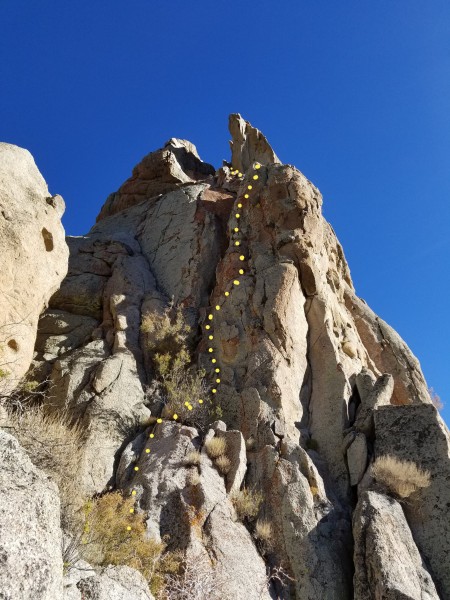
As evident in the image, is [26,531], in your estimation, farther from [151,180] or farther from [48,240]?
[151,180]

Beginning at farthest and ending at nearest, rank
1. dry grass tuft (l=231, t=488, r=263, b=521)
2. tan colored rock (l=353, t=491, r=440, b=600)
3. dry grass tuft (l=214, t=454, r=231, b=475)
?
dry grass tuft (l=214, t=454, r=231, b=475) → dry grass tuft (l=231, t=488, r=263, b=521) → tan colored rock (l=353, t=491, r=440, b=600)

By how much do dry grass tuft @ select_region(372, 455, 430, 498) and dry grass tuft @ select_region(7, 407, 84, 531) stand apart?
6889mm

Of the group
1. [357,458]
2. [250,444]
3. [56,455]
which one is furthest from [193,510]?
[357,458]

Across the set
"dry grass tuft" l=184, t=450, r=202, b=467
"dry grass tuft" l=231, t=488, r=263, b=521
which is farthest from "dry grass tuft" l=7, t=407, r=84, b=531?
"dry grass tuft" l=231, t=488, r=263, b=521

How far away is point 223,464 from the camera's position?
38.0ft

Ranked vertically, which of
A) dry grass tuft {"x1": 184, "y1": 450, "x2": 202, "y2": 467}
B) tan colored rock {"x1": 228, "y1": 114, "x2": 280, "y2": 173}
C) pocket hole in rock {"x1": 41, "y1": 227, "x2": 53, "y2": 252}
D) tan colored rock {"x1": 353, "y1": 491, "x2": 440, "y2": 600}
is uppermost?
tan colored rock {"x1": 228, "y1": 114, "x2": 280, "y2": 173}

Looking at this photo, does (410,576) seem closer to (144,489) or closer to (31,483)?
(144,489)

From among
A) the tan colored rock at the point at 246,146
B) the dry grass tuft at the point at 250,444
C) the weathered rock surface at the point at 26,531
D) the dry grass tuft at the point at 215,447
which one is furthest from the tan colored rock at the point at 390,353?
the weathered rock surface at the point at 26,531

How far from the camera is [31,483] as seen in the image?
4.89m

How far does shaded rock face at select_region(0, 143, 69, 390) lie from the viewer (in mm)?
11672

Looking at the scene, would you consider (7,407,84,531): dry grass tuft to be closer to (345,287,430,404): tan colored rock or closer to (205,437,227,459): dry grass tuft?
(205,437,227,459): dry grass tuft

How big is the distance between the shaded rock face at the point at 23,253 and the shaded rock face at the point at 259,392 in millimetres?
2572

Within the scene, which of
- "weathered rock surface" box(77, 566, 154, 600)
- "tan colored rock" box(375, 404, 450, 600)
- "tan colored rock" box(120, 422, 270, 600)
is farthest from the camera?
"tan colored rock" box(375, 404, 450, 600)

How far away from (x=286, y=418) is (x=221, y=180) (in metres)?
16.3
